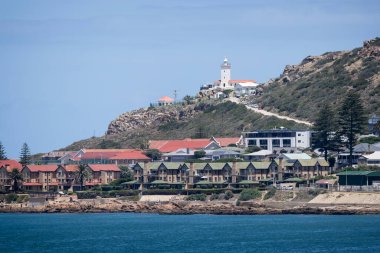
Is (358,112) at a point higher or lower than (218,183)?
higher

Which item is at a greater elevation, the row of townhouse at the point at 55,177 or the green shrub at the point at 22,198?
the row of townhouse at the point at 55,177

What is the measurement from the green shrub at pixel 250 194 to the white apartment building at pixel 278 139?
94.2ft

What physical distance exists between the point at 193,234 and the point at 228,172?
4427 centimetres

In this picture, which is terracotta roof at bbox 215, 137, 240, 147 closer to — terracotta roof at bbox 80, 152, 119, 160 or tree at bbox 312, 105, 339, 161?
terracotta roof at bbox 80, 152, 119, 160

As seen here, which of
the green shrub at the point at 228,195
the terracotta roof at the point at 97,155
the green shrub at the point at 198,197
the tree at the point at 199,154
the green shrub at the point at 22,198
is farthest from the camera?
the terracotta roof at the point at 97,155

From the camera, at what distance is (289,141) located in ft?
550

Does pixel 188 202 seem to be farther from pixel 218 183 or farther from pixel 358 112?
pixel 358 112

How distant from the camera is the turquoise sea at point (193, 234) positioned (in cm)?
9512

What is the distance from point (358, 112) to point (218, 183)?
21.9 m

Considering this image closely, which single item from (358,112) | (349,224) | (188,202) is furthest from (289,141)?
(349,224)

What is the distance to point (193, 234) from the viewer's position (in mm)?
106562

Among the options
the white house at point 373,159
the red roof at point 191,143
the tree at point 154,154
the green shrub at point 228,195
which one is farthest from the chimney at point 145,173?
the white house at point 373,159

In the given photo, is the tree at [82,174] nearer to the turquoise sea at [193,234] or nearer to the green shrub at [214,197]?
the green shrub at [214,197]

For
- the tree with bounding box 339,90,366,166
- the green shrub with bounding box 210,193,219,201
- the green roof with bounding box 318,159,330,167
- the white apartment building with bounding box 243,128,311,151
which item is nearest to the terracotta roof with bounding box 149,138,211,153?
the white apartment building with bounding box 243,128,311,151
